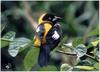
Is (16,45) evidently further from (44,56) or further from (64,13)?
(64,13)

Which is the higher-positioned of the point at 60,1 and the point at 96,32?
the point at 60,1

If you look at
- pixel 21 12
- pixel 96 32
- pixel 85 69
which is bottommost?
pixel 85 69

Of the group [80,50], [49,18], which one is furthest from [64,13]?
[80,50]

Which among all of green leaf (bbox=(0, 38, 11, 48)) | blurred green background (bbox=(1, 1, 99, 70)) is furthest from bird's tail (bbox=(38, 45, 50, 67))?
blurred green background (bbox=(1, 1, 99, 70))

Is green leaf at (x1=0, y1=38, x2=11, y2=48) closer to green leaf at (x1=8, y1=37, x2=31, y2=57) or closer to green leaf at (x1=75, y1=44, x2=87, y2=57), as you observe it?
green leaf at (x1=8, y1=37, x2=31, y2=57)

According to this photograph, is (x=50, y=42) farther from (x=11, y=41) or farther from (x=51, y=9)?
(x=51, y=9)

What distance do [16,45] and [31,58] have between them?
52mm

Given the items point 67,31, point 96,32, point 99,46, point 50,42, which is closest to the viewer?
point 50,42

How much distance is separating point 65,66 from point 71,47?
0.09 metres

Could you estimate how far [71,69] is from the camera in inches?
41.6

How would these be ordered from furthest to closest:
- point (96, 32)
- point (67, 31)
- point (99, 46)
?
1. point (67, 31)
2. point (96, 32)
3. point (99, 46)

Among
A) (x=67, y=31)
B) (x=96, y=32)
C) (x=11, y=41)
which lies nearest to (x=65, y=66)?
(x=11, y=41)

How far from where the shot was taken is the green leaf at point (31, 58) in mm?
1110

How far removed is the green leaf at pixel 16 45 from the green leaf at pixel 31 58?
2 centimetres
